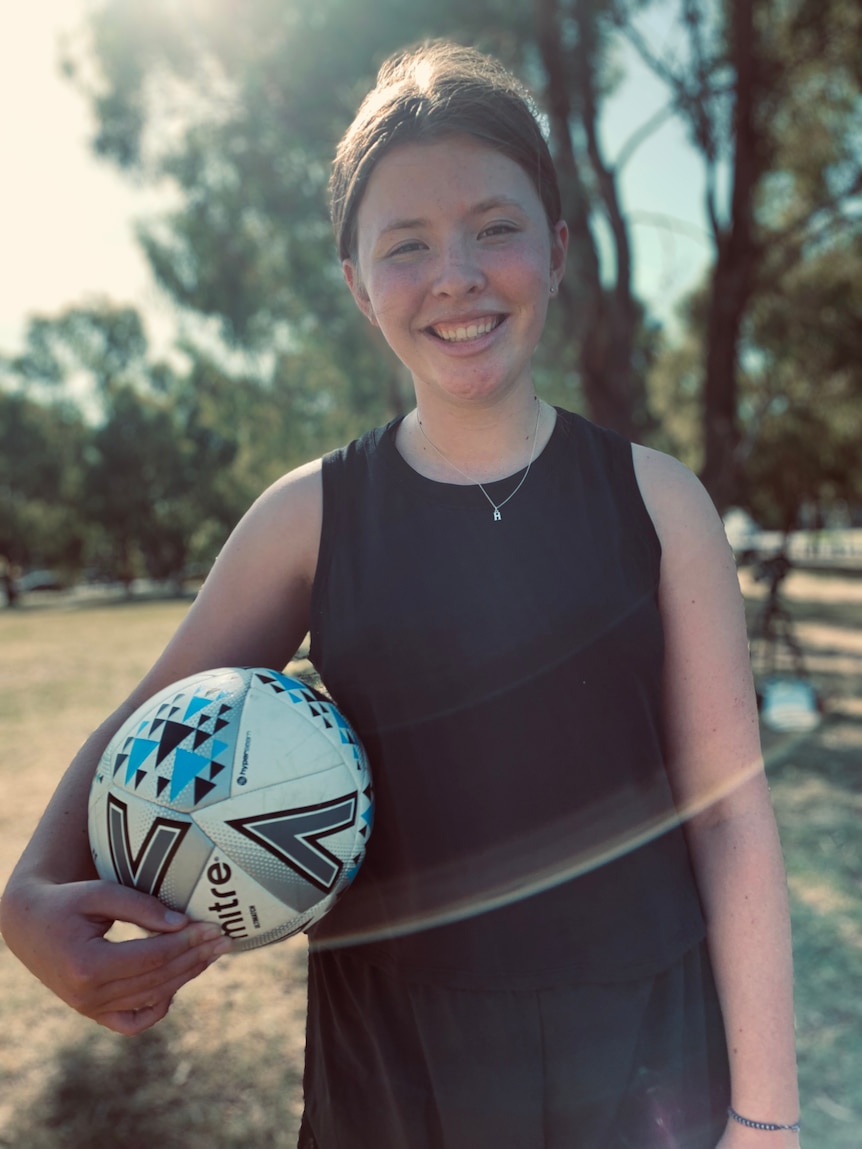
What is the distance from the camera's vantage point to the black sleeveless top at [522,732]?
1.37 metres

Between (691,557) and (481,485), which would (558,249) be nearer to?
(481,485)

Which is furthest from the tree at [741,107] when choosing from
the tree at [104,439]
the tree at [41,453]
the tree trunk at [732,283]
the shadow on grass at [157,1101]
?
the tree at [41,453]

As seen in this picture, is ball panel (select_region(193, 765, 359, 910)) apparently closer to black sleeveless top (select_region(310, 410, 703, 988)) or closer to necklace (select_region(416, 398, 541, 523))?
black sleeveless top (select_region(310, 410, 703, 988))

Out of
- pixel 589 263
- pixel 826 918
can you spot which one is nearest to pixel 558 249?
pixel 826 918

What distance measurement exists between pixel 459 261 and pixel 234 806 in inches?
39.0

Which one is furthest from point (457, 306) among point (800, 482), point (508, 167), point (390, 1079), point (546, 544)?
point (800, 482)

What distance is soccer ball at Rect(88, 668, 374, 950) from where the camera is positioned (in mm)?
1421

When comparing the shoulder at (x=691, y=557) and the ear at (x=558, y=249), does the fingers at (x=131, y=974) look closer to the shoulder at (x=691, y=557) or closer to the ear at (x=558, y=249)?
the shoulder at (x=691, y=557)

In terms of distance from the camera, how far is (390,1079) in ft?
4.60

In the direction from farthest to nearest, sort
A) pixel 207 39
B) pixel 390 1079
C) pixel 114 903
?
pixel 207 39, pixel 390 1079, pixel 114 903

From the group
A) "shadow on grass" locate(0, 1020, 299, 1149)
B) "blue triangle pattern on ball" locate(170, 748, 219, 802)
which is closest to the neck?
"blue triangle pattern on ball" locate(170, 748, 219, 802)

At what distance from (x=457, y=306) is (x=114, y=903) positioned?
109cm

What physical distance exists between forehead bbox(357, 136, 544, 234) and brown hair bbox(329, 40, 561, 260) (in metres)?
0.02

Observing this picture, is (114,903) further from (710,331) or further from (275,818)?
(710,331)
